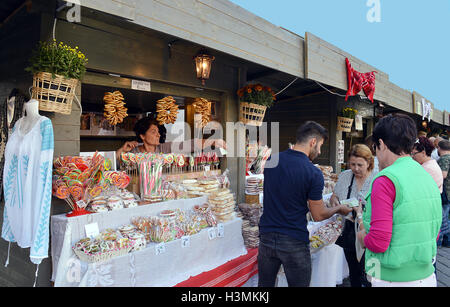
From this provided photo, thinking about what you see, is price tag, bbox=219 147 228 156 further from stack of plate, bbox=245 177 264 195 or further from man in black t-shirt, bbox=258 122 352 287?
man in black t-shirt, bbox=258 122 352 287

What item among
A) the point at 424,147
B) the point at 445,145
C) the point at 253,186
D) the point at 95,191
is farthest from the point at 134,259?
the point at 445,145

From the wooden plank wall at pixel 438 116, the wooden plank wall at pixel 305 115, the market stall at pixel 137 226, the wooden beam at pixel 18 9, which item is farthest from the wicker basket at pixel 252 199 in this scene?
the wooden plank wall at pixel 438 116

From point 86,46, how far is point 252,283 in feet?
10.7

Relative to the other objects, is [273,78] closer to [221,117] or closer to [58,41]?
[221,117]

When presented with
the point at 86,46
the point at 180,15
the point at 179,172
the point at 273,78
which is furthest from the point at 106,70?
the point at 273,78

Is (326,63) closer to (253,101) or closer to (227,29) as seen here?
(253,101)

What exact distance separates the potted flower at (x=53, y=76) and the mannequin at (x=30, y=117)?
0.24ft

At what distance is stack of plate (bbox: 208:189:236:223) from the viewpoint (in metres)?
3.67

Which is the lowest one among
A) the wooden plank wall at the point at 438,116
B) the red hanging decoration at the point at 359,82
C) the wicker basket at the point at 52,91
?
the wicker basket at the point at 52,91

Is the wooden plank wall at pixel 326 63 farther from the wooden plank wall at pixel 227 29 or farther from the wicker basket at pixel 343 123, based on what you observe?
the wicker basket at pixel 343 123

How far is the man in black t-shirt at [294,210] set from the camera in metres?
2.38

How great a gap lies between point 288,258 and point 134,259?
136 centimetres

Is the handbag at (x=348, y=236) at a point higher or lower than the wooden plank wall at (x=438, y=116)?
lower
